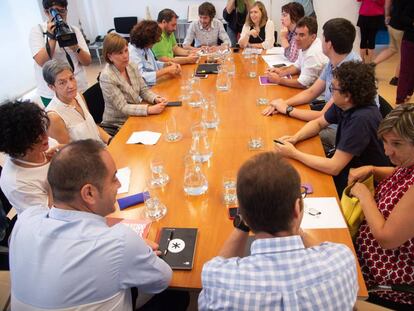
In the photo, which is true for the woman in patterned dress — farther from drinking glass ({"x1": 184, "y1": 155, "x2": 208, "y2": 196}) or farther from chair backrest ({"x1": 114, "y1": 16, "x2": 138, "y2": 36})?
chair backrest ({"x1": 114, "y1": 16, "x2": 138, "y2": 36})

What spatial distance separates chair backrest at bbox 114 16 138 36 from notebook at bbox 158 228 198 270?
20.3ft

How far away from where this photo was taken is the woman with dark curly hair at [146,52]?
11.2 feet

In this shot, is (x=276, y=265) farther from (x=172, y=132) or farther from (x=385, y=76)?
(x=385, y=76)

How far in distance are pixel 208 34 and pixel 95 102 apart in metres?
2.26

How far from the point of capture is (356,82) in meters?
1.95

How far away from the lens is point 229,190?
177 cm

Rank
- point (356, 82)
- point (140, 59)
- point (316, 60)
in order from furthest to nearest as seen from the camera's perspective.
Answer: point (140, 59)
point (316, 60)
point (356, 82)

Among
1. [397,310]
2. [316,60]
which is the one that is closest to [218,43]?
[316,60]

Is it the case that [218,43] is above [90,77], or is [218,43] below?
above

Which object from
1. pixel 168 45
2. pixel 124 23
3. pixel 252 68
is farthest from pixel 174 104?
pixel 124 23

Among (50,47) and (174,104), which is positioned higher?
(50,47)

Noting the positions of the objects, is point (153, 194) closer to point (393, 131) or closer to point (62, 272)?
point (62, 272)

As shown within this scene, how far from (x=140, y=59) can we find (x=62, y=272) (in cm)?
283

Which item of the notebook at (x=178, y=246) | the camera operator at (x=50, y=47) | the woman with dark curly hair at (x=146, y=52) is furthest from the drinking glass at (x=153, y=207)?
the woman with dark curly hair at (x=146, y=52)
